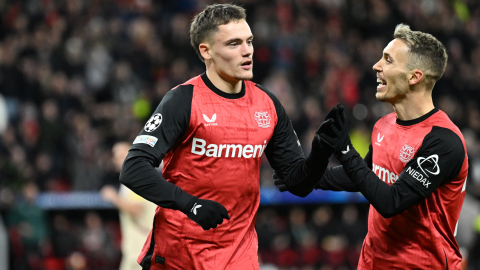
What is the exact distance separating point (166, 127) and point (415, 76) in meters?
1.79

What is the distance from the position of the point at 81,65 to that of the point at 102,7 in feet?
5.43

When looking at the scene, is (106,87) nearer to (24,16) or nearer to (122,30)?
(122,30)

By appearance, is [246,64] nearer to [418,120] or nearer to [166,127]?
[166,127]

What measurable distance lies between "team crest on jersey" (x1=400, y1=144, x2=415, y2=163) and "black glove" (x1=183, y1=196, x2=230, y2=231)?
1.34m

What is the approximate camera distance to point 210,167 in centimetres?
401

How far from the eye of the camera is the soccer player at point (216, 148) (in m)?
3.96

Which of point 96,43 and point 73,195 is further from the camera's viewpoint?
point 96,43

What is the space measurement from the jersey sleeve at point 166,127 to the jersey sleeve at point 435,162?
58.5 inches

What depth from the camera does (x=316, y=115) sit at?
40.8ft

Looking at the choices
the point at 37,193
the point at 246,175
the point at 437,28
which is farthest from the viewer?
the point at 437,28

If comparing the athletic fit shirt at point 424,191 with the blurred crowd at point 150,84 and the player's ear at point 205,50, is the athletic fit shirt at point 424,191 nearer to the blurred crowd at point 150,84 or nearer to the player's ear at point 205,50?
the player's ear at point 205,50

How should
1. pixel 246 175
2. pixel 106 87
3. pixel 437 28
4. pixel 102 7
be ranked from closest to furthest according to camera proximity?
1. pixel 246 175
2. pixel 106 87
3. pixel 102 7
4. pixel 437 28

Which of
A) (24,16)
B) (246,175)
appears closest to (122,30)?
(24,16)

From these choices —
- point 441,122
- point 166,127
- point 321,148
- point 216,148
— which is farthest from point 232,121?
point 441,122
